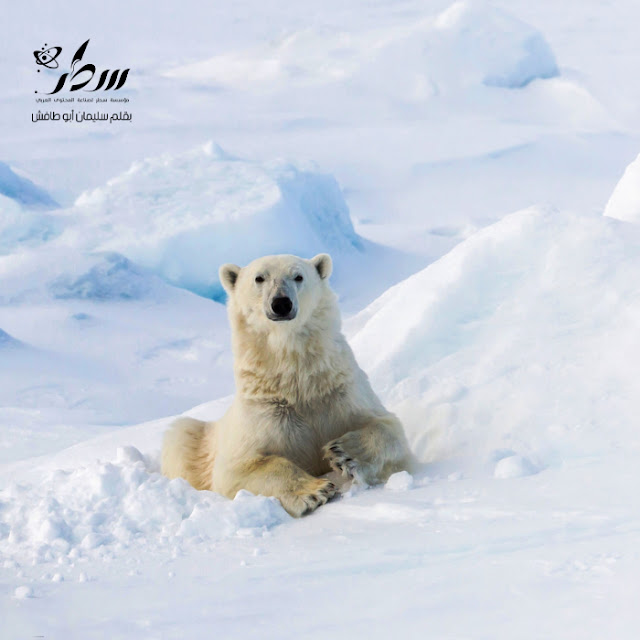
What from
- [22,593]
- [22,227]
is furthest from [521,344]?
[22,227]

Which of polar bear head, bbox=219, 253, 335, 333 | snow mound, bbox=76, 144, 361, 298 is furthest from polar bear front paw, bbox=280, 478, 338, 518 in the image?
snow mound, bbox=76, 144, 361, 298

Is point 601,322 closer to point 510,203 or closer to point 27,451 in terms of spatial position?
point 27,451

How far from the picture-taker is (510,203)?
866 inches

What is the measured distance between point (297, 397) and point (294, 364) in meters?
0.13

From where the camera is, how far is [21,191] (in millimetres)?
15805

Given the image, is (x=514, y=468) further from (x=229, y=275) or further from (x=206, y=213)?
(x=206, y=213)

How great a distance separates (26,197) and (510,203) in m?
11.5

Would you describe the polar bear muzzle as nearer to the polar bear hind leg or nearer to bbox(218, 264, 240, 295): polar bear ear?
bbox(218, 264, 240, 295): polar bear ear

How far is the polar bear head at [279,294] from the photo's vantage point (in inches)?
133

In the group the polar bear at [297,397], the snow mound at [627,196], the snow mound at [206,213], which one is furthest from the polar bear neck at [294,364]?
the snow mound at [206,213]

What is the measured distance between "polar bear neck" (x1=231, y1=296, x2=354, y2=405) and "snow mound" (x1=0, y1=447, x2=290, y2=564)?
0.47 metres

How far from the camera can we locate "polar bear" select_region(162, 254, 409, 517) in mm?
3438

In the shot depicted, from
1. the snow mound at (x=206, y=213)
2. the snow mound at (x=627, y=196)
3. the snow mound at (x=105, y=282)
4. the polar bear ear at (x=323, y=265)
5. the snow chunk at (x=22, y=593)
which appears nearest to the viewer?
the snow chunk at (x=22, y=593)

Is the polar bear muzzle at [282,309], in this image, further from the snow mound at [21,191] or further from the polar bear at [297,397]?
the snow mound at [21,191]
